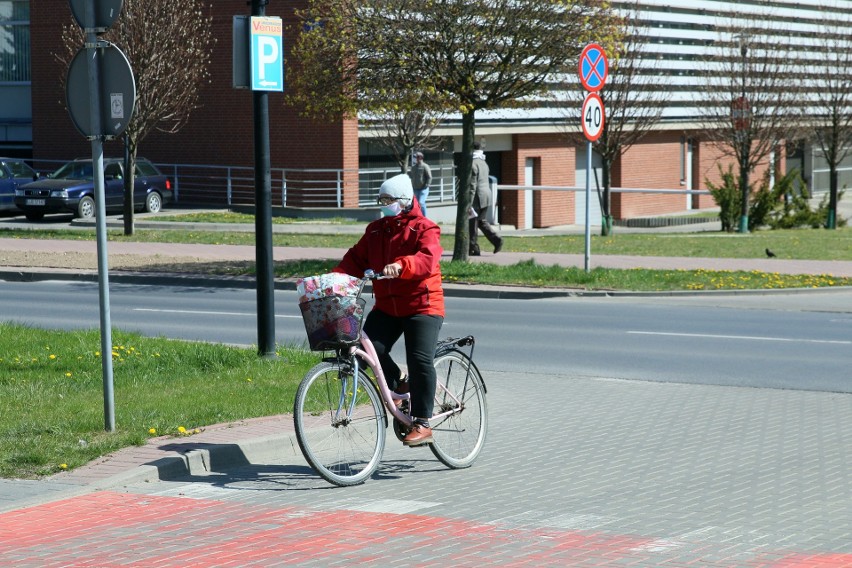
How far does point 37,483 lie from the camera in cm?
733

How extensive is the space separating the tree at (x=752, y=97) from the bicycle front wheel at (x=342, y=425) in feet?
99.0

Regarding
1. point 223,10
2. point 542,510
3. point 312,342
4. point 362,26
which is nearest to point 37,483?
point 312,342

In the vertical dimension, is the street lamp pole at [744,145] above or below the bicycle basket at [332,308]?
above

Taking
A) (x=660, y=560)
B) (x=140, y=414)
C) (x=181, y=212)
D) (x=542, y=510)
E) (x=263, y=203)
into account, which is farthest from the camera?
(x=181, y=212)

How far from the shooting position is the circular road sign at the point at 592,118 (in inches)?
766

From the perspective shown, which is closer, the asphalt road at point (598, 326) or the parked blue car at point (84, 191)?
the asphalt road at point (598, 326)

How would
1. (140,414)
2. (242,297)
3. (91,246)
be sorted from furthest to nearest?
(91,246), (242,297), (140,414)

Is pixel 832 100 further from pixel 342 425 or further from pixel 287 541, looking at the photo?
pixel 287 541

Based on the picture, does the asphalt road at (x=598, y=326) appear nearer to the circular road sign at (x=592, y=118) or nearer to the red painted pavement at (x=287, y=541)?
the circular road sign at (x=592, y=118)

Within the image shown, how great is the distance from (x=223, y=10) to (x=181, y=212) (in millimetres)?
6950

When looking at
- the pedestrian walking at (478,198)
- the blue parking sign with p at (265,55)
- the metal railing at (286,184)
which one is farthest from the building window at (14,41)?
the blue parking sign with p at (265,55)

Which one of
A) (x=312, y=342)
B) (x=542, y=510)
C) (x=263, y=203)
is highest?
(x=263, y=203)

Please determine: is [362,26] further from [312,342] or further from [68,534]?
[68,534]

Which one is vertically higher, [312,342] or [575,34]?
[575,34]
